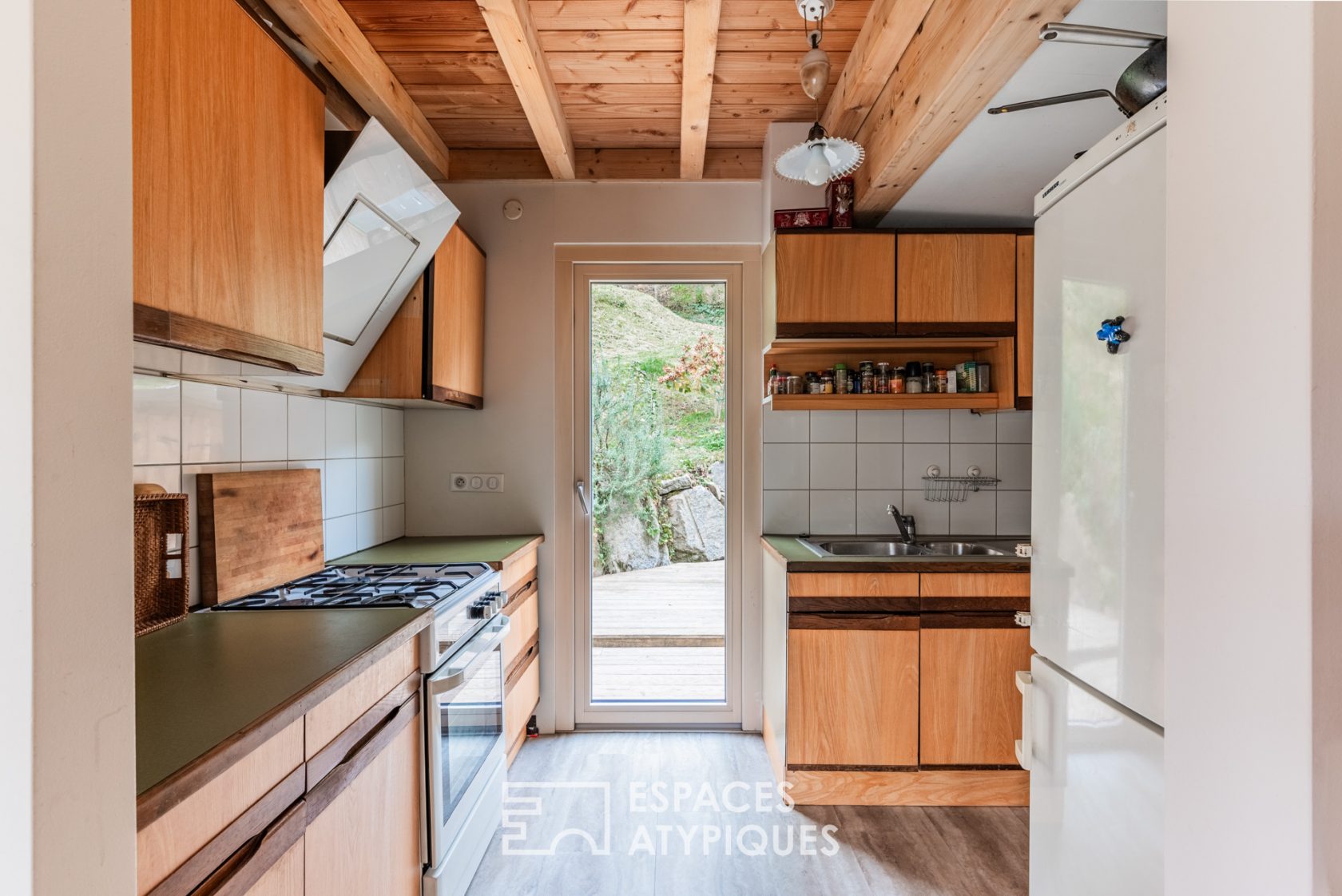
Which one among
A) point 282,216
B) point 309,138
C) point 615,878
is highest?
point 309,138

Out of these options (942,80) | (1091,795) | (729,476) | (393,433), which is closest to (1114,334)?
(1091,795)

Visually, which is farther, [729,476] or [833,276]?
[729,476]

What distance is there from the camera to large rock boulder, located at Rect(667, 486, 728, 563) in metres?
3.00

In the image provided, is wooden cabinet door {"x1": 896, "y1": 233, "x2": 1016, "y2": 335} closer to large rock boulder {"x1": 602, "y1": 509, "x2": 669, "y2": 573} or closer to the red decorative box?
the red decorative box

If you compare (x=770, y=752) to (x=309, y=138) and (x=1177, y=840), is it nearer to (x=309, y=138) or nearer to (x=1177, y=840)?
(x=1177, y=840)

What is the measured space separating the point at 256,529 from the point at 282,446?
1.02ft

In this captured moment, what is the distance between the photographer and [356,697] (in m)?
1.28

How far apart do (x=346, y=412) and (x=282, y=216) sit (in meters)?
1.14

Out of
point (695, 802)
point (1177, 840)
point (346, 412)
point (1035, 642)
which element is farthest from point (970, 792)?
point (346, 412)

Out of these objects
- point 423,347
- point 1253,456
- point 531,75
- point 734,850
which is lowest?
point 734,850

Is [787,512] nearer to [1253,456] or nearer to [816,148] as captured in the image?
[816,148]

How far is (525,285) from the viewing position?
293 centimetres

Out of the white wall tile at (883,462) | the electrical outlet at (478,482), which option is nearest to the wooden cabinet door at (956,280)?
the white wall tile at (883,462)

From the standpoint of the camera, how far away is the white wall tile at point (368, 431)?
2492 mm
